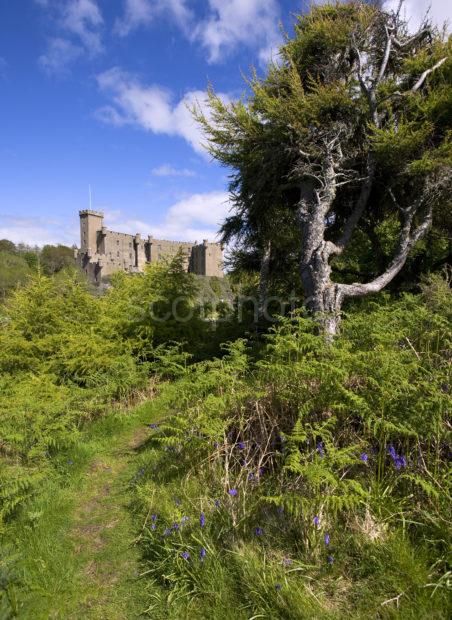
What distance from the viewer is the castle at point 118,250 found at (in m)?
60.5

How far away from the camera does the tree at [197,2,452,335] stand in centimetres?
759

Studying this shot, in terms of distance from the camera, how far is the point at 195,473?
4.02 m

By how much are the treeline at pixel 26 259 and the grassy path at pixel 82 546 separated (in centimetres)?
3848

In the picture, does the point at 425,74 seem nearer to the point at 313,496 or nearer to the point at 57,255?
the point at 313,496

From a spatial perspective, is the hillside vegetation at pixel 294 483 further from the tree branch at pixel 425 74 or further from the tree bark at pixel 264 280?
the tree bark at pixel 264 280

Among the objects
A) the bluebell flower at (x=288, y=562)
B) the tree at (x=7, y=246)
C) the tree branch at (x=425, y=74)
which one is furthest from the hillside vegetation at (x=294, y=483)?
the tree at (x=7, y=246)

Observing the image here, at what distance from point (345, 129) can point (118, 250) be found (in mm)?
59174

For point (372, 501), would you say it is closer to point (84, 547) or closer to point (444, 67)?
point (84, 547)

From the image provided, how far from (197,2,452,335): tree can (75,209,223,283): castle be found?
2033 inches

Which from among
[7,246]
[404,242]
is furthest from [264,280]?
[7,246]

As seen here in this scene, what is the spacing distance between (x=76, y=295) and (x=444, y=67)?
984 centimetres

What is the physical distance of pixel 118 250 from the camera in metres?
63.4

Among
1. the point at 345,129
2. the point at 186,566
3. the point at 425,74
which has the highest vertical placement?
the point at 425,74

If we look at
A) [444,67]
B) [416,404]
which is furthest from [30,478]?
[444,67]
